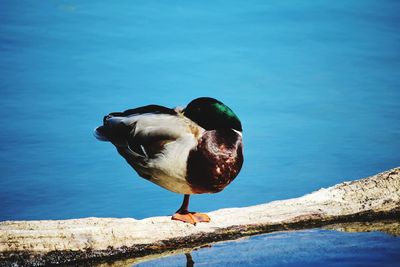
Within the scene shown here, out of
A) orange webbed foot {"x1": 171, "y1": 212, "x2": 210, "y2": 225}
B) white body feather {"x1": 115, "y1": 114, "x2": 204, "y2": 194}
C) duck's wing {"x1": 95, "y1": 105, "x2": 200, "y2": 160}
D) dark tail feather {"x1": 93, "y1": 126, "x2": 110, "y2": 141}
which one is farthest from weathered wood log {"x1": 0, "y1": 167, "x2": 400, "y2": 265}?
dark tail feather {"x1": 93, "y1": 126, "x2": 110, "y2": 141}

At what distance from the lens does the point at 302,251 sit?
275 cm

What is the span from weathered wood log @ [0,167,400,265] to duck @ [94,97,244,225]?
0.09 metres

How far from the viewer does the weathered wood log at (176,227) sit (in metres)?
2.46

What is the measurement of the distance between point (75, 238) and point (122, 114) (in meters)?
0.65

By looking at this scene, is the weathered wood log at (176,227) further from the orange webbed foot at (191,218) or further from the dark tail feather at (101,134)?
the dark tail feather at (101,134)

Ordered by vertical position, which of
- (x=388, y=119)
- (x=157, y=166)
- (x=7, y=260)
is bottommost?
(x=7, y=260)

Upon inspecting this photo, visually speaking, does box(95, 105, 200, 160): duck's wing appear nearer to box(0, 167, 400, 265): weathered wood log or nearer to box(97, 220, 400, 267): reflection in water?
box(0, 167, 400, 265): weathered wood log

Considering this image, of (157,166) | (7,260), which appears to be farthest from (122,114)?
(7,260)

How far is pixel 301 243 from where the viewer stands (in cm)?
279

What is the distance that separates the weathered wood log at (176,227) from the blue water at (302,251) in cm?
4

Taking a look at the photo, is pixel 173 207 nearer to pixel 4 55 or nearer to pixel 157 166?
pixel 157 166

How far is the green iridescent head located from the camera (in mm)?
2699

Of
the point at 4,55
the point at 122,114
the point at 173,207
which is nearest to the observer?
the point at 122,114

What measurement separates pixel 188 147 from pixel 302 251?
1.91 ft
